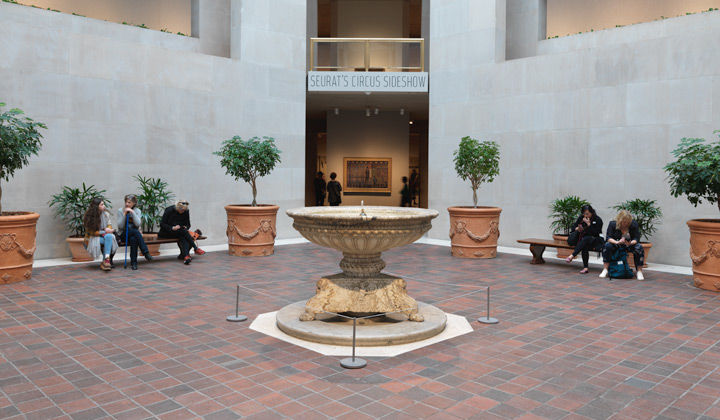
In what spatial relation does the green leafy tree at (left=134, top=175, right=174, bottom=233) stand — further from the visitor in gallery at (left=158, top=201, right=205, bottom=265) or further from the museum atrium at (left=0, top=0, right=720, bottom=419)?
the visitor in gallery at (left=158, top=201, right=205, bottom=265)

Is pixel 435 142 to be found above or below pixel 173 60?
below

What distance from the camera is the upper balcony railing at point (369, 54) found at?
15109mm

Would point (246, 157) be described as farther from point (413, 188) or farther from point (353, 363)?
point (413, 188)

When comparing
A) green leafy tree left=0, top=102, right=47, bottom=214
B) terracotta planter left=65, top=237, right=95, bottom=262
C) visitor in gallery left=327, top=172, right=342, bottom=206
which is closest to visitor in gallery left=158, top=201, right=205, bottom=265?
terracotta planter left=65, top=237, right=95, bottom=262

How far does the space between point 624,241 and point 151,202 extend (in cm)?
926

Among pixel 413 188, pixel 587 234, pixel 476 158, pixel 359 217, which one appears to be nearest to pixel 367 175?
pixel 413 188

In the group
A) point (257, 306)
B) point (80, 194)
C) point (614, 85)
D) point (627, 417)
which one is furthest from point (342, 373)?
point (614, 85)

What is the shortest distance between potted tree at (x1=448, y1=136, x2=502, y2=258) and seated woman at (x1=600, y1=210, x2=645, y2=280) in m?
2.63

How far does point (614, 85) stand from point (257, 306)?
352 inches

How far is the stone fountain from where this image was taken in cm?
537

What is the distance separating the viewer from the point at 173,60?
12.3 meters

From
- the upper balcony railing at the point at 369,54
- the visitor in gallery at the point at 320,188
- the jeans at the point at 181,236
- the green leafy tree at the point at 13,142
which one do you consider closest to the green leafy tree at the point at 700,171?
the upper balcony railing at the point at 369,54

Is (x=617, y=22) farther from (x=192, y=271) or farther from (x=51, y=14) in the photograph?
(x=51, y=14)

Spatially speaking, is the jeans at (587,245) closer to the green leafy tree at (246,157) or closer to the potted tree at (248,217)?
the potted tree at (248,217)
